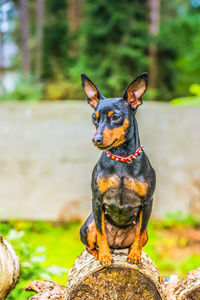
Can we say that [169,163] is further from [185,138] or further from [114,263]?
[114,263]

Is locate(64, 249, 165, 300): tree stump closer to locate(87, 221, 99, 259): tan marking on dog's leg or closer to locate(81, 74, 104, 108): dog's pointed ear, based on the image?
locate(87, 221, 99, 259): tan marking on dog's leg

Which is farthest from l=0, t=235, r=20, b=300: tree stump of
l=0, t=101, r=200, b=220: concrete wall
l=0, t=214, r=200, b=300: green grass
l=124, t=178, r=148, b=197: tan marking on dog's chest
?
l=0, t=101, r=200, b=220: concrete wall

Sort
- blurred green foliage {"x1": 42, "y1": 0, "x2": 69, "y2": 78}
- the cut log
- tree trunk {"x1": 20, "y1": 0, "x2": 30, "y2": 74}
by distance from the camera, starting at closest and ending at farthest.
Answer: the cut log, tree trunk {"x1": 20, "y1": 0, "x2": 30, "y2": 74}, blurred green foliage {"x1": 42, "y1": 0, "x2": 69, "y2": 78}

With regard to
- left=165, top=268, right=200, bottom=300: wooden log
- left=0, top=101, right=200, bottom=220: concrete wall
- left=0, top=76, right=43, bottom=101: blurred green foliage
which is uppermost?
left=0, top=76, right=43, bottom=101: blurred green foliage

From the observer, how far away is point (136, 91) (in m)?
1.85

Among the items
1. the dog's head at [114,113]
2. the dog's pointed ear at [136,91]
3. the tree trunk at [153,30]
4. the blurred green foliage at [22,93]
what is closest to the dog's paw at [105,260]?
the dog's head at [114,113]

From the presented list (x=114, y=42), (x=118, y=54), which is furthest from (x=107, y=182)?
(x=114, y=42)

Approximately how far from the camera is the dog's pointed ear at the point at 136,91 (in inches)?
71.6

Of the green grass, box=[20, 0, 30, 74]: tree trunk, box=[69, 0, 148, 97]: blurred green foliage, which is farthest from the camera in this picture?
box=[20, 0, 30, 74]: tree trunk

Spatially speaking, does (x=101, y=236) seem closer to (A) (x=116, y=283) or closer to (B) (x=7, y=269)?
(A) (x=116, y=283)

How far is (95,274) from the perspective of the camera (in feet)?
6.47

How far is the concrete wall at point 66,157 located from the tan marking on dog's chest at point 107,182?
3.87 meters

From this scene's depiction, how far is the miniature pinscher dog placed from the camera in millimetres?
1794

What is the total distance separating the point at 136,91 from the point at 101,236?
2.84 ft
